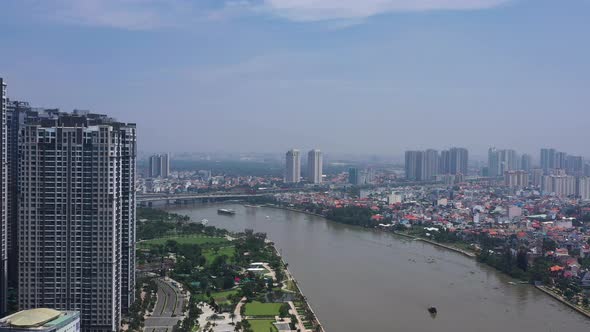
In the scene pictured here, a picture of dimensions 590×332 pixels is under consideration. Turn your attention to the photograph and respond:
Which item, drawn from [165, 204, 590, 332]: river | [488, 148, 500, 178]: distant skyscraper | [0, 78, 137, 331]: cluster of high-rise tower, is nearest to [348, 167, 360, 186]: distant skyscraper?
[488, 148, 500, 178]: distant skyscraper

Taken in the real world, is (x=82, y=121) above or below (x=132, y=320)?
above

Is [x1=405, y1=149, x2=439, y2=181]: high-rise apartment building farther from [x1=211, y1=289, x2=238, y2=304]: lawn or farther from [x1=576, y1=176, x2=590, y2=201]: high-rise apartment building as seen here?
[x1=211, y1=289, x2=238, y2=304]: lawn

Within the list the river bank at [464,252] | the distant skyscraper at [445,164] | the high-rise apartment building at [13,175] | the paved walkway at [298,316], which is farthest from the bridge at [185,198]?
the paved walkway at [298,316]

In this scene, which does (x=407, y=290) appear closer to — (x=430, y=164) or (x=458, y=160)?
(x=430, y=164)

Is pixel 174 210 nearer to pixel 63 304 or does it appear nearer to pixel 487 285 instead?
pixel 487 285

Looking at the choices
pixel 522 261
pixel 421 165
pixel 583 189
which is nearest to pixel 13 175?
pixel 522 261

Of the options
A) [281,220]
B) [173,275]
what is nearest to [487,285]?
[173,275]
